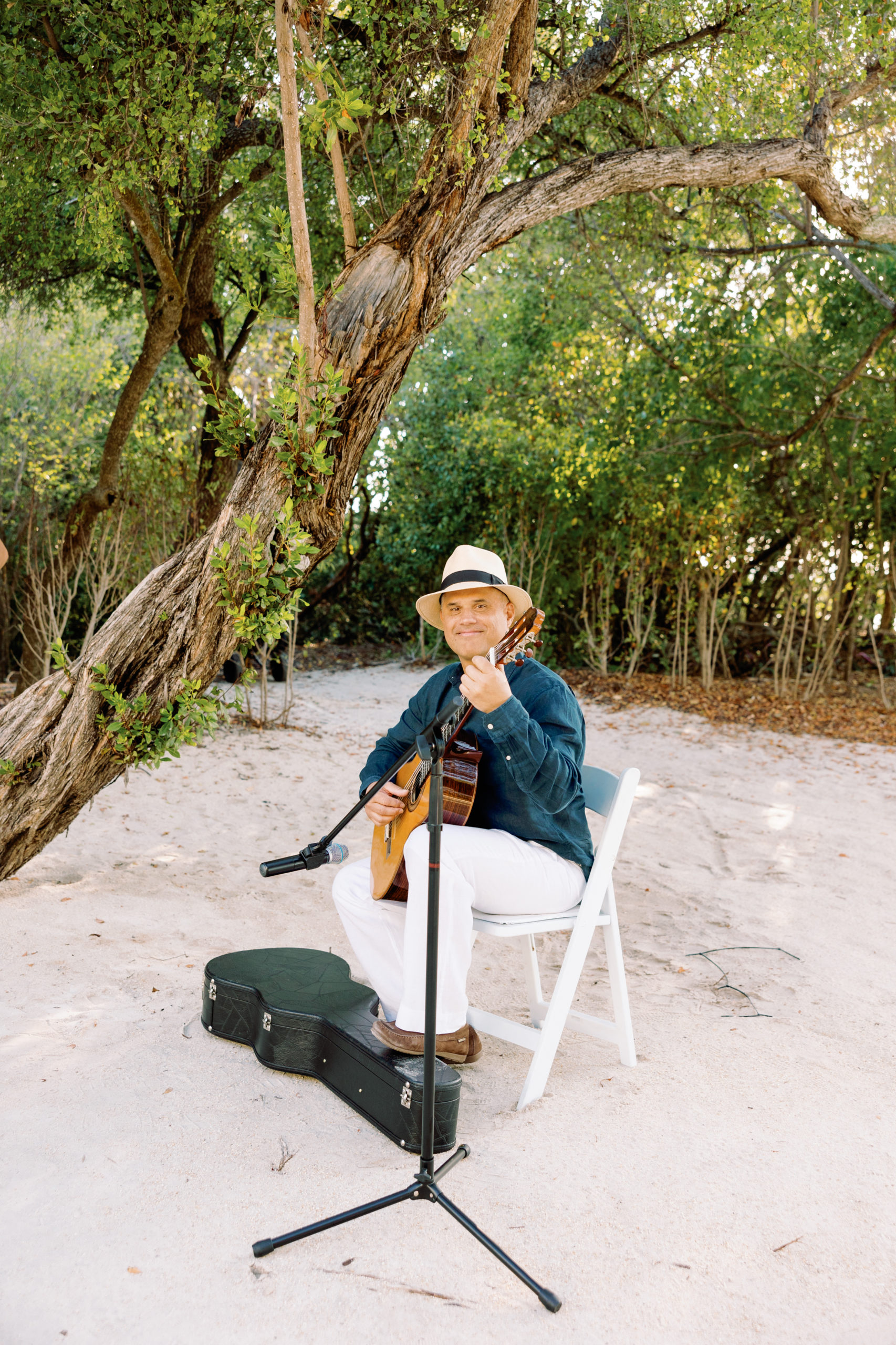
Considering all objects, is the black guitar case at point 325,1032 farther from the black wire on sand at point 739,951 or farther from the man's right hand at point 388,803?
the black wire on sand at point 739,951

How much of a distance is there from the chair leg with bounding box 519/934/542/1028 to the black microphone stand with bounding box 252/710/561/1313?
1.11 metres

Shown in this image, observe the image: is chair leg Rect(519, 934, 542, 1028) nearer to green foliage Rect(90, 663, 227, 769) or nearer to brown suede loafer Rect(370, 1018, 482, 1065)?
brown suede loafer Rect(370, 1018, 482, 1065)

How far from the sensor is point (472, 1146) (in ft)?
8.12

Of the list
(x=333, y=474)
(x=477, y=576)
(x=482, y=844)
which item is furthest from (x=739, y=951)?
(x=333, y=474)

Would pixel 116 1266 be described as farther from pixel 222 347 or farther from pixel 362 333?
pixel 222 347

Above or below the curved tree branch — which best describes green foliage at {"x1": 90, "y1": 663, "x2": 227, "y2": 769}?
below

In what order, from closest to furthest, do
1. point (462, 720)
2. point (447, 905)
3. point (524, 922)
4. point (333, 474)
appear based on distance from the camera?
point (462, 720) < point (447, 905) < point (524, 922) < point (333, 474)

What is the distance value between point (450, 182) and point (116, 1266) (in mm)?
3504

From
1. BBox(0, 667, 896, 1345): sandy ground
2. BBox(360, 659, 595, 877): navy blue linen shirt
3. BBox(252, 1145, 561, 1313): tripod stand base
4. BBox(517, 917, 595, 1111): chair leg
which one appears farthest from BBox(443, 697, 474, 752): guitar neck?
BBox(0, 667, 896, 1345): sandy ground

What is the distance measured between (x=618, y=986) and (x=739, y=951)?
4.58 feet

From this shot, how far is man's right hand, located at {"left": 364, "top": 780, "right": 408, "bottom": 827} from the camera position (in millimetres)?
2674

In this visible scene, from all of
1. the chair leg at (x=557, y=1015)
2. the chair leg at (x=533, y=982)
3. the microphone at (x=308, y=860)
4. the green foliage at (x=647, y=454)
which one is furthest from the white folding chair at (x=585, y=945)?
the green foliage at (x=647, y=454)

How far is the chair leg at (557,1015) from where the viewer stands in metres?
2.69

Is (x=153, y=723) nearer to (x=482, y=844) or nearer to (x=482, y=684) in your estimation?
(x=482, y=844)
